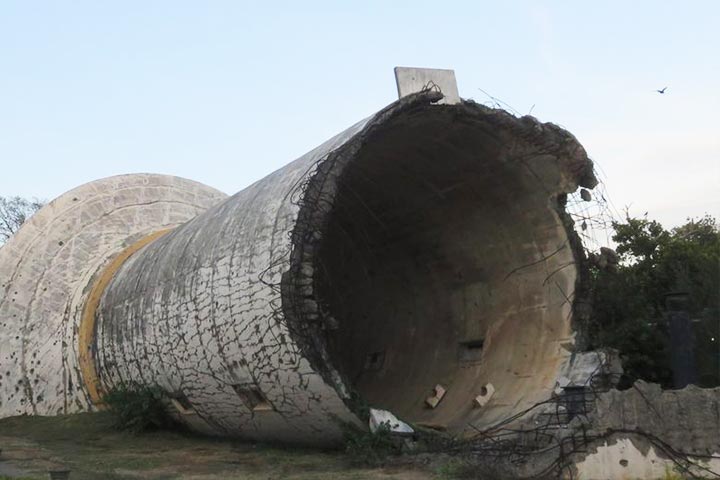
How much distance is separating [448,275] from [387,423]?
359 centimetres

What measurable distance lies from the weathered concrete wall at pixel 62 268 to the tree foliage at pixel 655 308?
23.9 feet

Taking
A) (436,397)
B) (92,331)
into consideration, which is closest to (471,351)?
(436,397)

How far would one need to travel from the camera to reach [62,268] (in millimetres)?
13562

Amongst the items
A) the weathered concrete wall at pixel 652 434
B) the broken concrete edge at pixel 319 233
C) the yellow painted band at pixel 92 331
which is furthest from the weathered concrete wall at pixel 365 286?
the weathered concrete wall at pixel 652 434

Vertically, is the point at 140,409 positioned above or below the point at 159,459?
above

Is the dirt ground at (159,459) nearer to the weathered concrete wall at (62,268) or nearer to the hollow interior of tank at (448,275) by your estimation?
the hollow interior of tank at (448,275)

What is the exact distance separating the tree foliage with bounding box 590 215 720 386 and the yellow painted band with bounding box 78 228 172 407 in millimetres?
6907

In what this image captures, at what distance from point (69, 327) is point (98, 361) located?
1.26 metres

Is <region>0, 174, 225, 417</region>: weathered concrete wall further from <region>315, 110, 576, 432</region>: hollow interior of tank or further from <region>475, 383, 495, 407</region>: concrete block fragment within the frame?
<region>475, 383, 495, 407</region>: concrete block fragment

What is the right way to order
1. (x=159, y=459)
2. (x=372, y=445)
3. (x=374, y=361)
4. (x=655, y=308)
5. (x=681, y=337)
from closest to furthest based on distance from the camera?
1. (x=372, y=445)
2. (x=681, y=337)
3. (x=159, y=459)
4. (x=374, y=361)
5. (x=655, y=308)

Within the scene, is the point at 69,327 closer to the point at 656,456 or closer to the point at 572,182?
the point at 572,182

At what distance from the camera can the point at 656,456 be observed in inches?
248

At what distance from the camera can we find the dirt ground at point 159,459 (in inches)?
271

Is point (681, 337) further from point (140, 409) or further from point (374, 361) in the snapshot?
point (140, 409)
